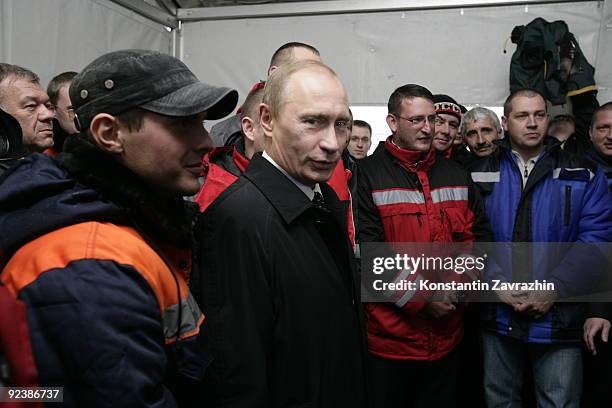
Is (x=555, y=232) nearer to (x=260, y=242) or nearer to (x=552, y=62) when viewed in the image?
(x=260, y=242)

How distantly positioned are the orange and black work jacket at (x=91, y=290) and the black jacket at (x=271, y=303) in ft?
A: 0.44

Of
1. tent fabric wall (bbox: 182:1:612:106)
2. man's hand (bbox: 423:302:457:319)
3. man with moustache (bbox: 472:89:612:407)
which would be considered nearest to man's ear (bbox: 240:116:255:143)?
man's hand (bbox: 423:302:457:319)

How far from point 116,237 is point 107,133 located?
0.78 feet

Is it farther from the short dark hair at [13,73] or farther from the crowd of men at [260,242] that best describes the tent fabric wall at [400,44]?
the short dark hair at [13,73]

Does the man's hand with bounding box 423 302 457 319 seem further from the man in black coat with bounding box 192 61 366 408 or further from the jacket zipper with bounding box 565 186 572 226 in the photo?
the man in black coat with bounding box 192 61 366 408

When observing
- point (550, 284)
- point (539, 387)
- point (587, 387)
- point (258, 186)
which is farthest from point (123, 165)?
point (587, 387)

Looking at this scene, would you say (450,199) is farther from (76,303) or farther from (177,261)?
(76,303)

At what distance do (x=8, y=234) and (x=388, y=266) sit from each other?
5.67 ft

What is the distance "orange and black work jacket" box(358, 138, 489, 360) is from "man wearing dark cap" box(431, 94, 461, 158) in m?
0.62

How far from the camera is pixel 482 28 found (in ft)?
13.8

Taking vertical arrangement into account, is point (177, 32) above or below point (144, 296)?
above

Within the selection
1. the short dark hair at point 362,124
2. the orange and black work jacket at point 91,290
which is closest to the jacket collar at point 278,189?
the orange and black work jacket at point 91,290

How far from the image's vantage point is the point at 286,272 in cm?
112

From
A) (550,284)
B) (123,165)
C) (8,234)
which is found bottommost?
(550,284)
